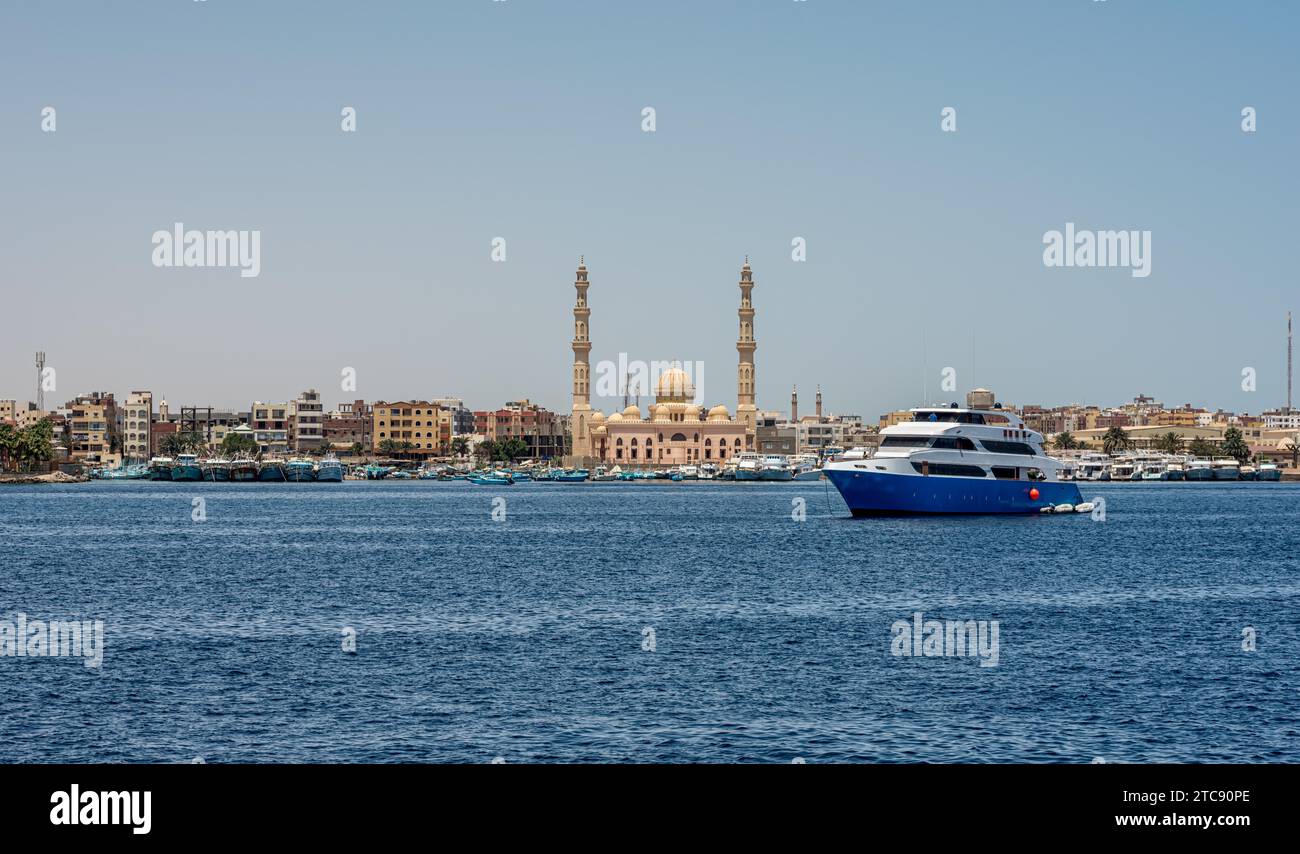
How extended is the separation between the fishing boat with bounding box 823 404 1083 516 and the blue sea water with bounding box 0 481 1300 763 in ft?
32.7

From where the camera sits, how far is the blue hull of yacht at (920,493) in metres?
91.7

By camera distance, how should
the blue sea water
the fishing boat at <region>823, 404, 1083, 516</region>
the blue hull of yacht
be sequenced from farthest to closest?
1. the blue hull of yacht
2. the fishing boat at <region>823, 404, 1083, 516</region>
3. the blue sea water

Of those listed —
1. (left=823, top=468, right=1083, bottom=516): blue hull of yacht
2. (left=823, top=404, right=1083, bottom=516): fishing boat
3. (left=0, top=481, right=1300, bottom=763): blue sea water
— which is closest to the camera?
(left=0, top=481, right=1300, bottom=763): blue sea water

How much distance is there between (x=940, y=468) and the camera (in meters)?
92.9

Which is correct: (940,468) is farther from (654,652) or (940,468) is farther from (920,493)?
(654,652)

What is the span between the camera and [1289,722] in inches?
1066

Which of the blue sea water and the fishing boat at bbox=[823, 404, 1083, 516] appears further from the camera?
the fishing boat at bbox=[823, 404, 1083, 516]

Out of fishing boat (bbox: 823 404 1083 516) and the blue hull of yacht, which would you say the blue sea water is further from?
Answer: fishing boat (bbox: 823 404 1083 516)

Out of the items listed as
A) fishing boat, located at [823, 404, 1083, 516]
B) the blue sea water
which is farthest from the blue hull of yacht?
the blue sea water

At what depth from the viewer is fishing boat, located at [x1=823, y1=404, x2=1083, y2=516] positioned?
9150 cm

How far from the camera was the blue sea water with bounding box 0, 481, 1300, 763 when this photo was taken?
2527cm

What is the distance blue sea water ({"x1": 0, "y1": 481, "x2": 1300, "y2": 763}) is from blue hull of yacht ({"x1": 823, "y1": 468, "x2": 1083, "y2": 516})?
968 cm

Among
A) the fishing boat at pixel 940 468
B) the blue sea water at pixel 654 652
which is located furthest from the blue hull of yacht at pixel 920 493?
the blue sea water at pixel 654 652

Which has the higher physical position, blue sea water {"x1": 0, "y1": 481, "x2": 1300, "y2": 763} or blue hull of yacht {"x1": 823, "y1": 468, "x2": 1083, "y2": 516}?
blue hull of yacht {"x1": 823, "y1": 468, "x2": 1083, "y2": 516}
